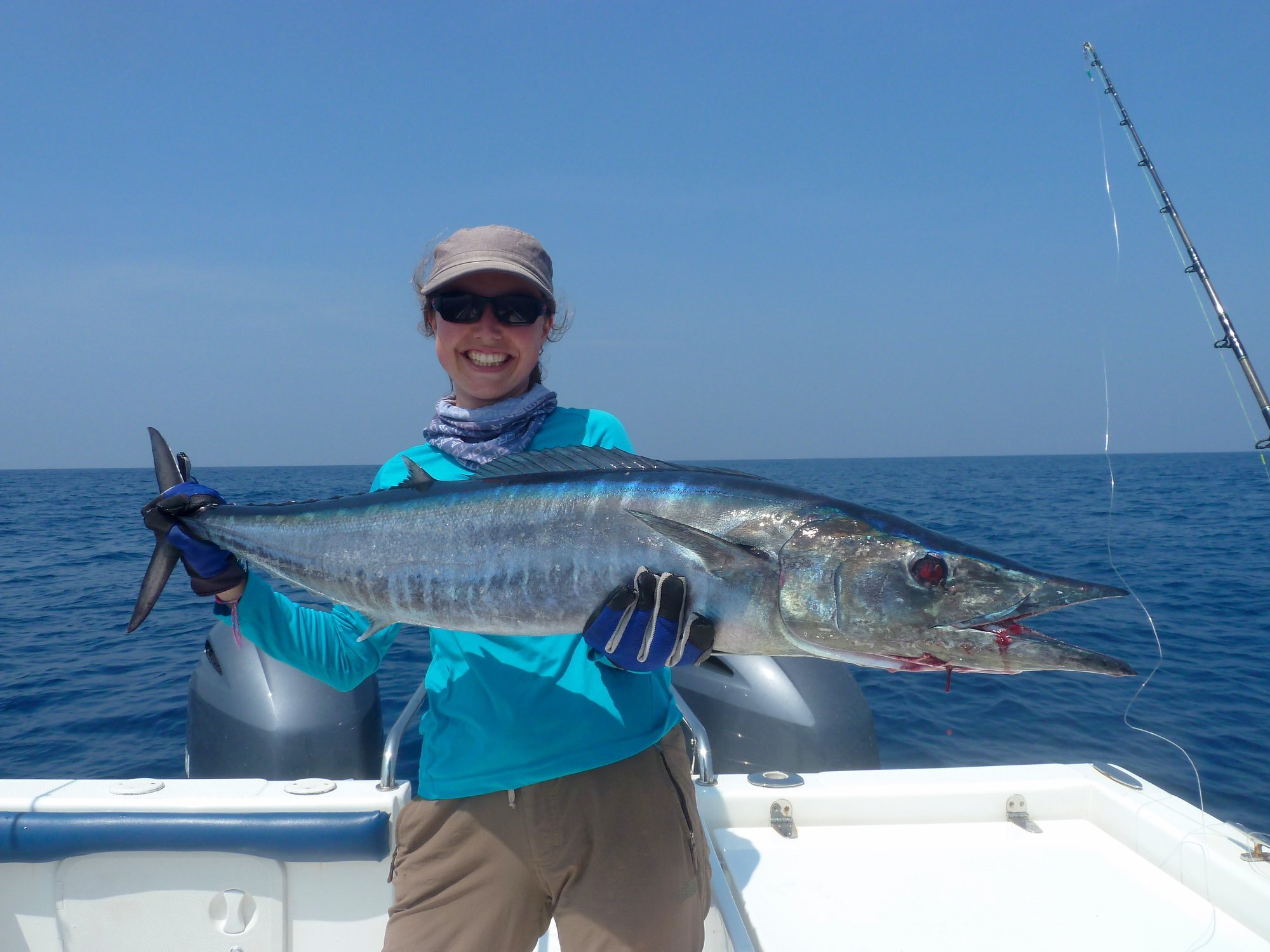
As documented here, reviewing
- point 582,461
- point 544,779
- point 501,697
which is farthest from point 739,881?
point 582,461

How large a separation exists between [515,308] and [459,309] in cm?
21

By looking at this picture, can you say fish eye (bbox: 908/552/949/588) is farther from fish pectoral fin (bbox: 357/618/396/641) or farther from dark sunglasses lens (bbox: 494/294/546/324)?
fish pectoral fin (bbox: 357/618/396/641)

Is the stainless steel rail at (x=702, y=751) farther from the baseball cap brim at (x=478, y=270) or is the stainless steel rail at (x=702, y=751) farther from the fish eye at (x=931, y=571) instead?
the baseball cap brim at (x=478, y=270)

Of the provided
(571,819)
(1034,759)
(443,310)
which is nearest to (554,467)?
(443,310)

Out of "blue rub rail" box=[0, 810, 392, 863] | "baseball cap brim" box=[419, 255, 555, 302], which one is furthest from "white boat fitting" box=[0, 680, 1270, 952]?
"baseball cap brim" box=[419, 255, 555, 302]

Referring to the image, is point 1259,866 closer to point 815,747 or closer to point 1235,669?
point 815,747

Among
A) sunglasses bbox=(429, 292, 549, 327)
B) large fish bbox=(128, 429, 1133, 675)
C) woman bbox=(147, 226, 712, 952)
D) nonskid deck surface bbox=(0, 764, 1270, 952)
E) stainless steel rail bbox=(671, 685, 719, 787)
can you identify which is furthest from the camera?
stainless steel rail bbox=(671, 685, 719, 787)

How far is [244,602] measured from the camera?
263cm

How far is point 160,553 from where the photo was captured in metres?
2.98

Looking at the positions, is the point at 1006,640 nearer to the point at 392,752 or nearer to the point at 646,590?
the point at 646,590

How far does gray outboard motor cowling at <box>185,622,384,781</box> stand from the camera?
17.2 ft

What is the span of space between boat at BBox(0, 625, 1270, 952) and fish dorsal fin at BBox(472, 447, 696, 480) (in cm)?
168

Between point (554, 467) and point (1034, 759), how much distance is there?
6.76 meters

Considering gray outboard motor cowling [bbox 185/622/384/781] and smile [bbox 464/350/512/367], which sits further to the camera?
gray outboard motor cowling [bbox 185/622/384/781]
